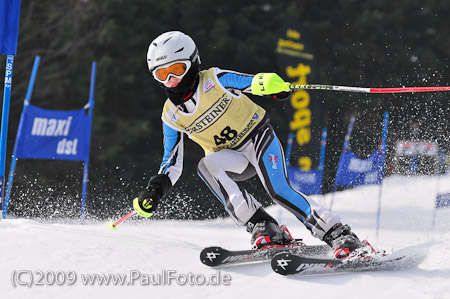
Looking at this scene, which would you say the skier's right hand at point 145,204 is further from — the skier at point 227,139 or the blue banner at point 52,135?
the blue banner at point 52,135

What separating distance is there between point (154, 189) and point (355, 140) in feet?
40.8

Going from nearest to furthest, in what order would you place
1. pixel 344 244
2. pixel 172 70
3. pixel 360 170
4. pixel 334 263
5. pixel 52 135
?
pixel 334 263 < pixel 344 244 < pixel 172 70 < pixel 52 135 < pixel 360 170

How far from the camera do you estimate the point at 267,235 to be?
3.54 meters

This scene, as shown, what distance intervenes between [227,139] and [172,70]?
1.80 feet

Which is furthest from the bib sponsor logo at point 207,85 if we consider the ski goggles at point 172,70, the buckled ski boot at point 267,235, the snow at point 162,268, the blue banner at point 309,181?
the blue banner at point 309,181

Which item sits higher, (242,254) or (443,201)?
(443,201)

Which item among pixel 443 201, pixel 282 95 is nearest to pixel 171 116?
pixel 282 95

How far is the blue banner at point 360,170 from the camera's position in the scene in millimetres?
6844

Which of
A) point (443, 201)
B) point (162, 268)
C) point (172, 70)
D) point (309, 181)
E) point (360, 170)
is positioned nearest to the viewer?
point (162, 268)

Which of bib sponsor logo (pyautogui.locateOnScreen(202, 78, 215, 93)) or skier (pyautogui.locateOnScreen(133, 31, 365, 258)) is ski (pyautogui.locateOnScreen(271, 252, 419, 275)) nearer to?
skier (pyautogui.locateOnScreen(133, 31, 365, 258))

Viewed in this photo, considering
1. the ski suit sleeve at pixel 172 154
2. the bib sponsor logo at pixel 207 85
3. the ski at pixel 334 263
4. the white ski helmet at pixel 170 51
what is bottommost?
the ski at pixel 334 263

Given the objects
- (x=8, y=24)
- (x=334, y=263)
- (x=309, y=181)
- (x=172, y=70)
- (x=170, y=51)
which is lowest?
(x=334, y=263)

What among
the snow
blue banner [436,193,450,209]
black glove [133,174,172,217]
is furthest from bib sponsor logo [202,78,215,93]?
blue banner [436,193,450,209]

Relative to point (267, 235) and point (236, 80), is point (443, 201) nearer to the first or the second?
point (267, 235)
